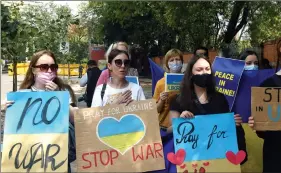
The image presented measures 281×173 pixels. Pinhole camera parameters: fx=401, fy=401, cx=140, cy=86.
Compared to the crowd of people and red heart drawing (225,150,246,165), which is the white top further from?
red heart drawing (225,150,246,165)

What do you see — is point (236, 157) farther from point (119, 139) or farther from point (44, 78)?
point (44, 78)

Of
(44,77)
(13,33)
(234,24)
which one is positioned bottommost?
(44,77)

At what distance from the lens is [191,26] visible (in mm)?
19891

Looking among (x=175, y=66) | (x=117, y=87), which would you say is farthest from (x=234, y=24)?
(x=117, y=87)

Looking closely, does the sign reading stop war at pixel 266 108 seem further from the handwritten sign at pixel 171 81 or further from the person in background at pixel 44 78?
the person in background at pixel 44 78

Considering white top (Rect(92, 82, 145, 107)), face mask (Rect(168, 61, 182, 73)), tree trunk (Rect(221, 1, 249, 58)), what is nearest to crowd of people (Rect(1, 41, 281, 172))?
white top (Rect(92, 82, 145, 107))

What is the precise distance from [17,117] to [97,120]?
0.58 m

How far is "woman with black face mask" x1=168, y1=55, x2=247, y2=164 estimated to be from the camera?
3.06 meters

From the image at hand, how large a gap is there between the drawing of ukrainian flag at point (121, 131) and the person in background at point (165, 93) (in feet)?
2.51

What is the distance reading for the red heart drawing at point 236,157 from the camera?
3.00 meters

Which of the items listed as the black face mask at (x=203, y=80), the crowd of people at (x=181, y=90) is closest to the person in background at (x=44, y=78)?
the crowd of people at (x=181, y=90)

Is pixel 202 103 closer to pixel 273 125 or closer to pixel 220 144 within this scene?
pixel 220 144

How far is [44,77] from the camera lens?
3.05 metres

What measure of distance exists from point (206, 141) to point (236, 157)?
25 cm
